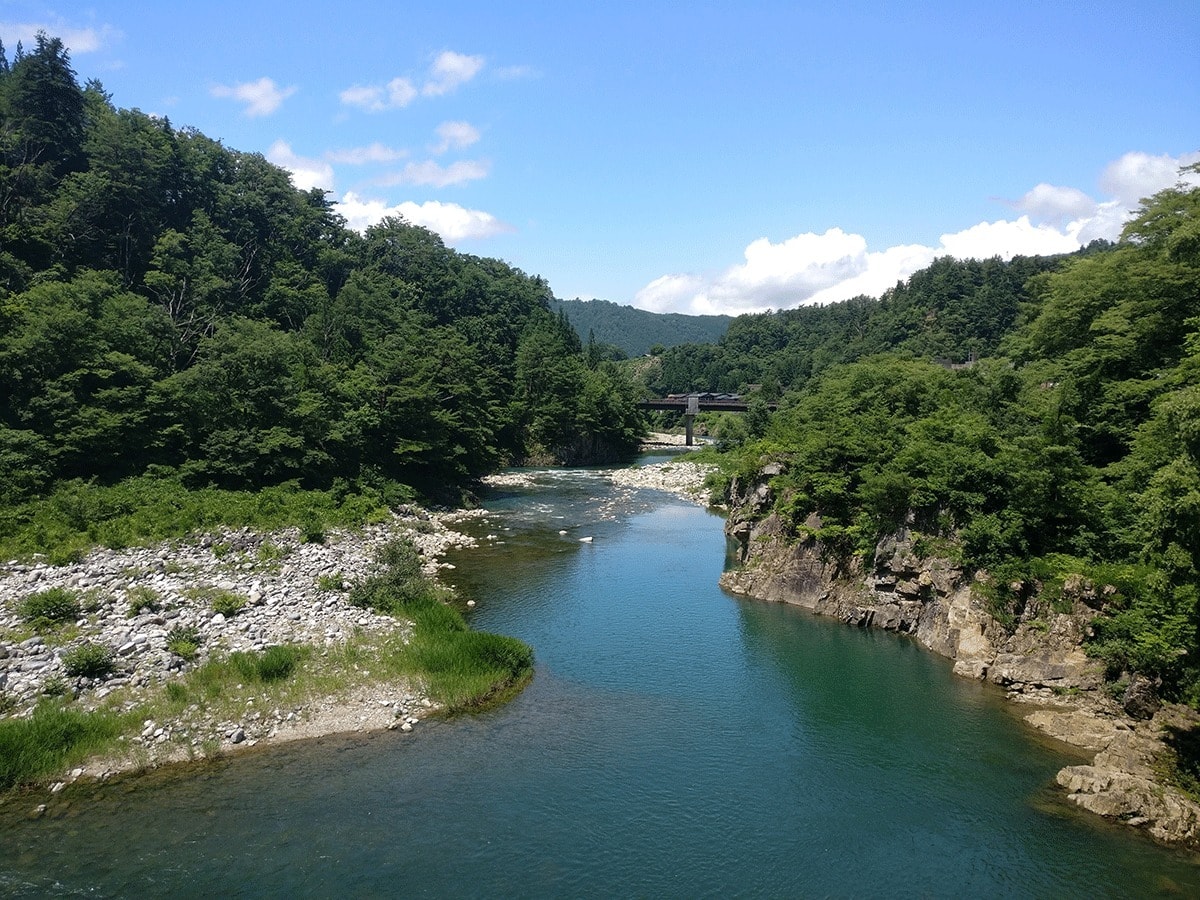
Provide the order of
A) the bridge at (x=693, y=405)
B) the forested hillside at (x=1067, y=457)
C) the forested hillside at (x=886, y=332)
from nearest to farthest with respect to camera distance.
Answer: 1. the forested hillside at (x=1067, y=457)
2. the forested hillside at (x=886, y=332)
3. the bridge at (x=693, y=405)

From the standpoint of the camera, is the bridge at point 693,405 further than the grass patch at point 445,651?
Yes

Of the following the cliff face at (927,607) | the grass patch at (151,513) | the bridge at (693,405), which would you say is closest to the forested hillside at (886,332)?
the bridge at (693,405)

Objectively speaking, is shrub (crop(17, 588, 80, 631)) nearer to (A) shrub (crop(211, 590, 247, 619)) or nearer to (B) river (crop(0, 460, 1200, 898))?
(A) shrub (crop(211, 590, 247, 619))

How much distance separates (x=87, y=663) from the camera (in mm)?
19344

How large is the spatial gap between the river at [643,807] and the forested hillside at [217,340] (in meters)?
24.9

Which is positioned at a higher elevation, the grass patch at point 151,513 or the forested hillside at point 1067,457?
the forested hillside at point 1067,457

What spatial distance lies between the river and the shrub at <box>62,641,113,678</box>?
4064 mm

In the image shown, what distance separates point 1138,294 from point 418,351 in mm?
46599

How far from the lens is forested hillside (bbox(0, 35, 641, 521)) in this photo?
129 ft

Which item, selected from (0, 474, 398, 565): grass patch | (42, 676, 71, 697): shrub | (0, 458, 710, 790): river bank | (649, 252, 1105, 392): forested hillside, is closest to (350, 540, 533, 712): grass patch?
(0, 458, 710, 790): river bank

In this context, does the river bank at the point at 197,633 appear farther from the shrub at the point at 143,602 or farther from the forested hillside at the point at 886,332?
the forested hillside at the point at 886,332

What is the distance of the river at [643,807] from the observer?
14.2 metres

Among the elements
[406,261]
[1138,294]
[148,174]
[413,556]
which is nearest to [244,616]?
[413,556]

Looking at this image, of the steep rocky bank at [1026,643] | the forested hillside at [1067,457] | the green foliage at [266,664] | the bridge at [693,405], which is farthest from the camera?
the bridge at [693,405]
